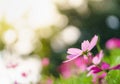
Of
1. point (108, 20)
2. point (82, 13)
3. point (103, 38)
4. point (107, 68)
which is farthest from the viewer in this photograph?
point (82, 13)

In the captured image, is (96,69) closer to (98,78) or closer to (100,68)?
(100,68)

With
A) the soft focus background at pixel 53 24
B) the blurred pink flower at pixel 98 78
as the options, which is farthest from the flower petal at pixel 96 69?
the soft focus background at pixel 53 24

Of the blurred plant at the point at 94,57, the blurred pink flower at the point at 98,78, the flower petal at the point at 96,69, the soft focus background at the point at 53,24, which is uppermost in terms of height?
the soft focus background at the point at 53,24

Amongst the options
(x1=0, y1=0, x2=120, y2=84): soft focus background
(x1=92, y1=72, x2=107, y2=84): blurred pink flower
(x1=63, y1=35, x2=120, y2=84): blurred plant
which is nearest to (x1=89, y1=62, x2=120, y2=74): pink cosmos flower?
(x1=63, y1=35, x2=120, y2=84): blurred plant

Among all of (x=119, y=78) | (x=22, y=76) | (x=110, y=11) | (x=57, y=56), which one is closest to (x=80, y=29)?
(x=110, y=11)

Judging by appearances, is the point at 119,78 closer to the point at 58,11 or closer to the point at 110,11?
the point at 110,11

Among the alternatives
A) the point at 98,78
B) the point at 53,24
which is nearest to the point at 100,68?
the point at 98,78

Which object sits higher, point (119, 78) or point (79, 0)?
point (79, 0)

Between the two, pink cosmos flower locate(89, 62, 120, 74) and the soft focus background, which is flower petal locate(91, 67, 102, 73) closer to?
pink cosmos flower locate(89, 62, 120, 74)

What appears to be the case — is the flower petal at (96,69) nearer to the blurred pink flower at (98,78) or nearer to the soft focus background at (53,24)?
the blurred pink flower at (98,78)
